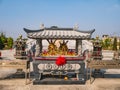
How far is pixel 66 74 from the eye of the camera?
55.6 feet

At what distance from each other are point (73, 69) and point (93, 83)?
1.76 metres

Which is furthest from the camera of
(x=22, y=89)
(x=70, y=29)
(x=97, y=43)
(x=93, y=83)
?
(x=97, y=43)

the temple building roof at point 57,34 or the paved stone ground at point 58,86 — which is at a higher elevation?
the temple building roof at point 57,34

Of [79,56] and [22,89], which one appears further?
[79,56]

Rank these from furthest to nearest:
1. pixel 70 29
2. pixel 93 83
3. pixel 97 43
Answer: pixel 97 43
pixel 70 29
pixel 93 83

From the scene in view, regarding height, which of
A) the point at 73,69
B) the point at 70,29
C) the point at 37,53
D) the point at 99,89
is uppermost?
the point at 70,29

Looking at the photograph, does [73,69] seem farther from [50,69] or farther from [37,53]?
[37,53]

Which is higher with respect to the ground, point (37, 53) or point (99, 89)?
point (37, 53)

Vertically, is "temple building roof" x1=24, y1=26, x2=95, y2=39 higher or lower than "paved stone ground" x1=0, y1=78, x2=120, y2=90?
higher

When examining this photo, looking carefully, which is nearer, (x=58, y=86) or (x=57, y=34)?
(x=58, y=86)

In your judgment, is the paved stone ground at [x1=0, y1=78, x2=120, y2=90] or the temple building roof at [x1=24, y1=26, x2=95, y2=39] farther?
the temple building roof at [x1=24, y1=26, x2=95, y2=39]

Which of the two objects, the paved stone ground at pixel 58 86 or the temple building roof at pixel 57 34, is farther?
the temple building roof at pixel 57 34

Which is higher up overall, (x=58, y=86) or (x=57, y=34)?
(x=57, y=34)

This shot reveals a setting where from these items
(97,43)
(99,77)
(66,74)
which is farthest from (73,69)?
(97,43)
